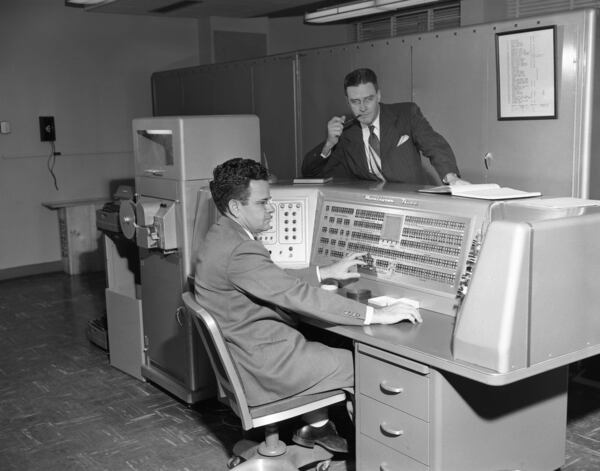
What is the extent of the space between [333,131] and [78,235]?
3759 millimetres

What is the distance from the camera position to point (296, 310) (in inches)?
104

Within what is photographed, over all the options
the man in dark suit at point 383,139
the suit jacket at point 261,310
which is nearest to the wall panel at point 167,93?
the man in dark suit at point 383,139

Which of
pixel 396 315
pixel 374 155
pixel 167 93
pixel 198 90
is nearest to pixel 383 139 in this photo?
pixel 374 155

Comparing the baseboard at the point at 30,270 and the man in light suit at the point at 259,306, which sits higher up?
the man in light suit at the point at 259,306

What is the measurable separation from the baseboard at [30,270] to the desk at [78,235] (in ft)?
0.35

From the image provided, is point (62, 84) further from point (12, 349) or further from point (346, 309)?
point (346, 309)

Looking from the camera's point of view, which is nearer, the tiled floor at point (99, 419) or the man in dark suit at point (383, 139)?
the tiled floor at point (99, 419)

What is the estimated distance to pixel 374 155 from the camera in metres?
4.43

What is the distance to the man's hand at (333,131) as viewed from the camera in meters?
4.47

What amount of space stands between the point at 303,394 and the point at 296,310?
1.07 ft

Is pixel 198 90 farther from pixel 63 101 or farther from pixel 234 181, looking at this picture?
pixel 234 181

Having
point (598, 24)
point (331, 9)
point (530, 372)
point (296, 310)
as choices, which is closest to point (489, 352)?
point (530, 372)

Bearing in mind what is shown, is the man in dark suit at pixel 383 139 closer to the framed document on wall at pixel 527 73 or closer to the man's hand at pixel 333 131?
the man's hand at pixel 333 131

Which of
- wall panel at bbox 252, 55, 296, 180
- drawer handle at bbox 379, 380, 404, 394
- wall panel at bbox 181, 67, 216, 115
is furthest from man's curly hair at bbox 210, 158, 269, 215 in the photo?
wall panel at bbox 181, 67, 216, 115
